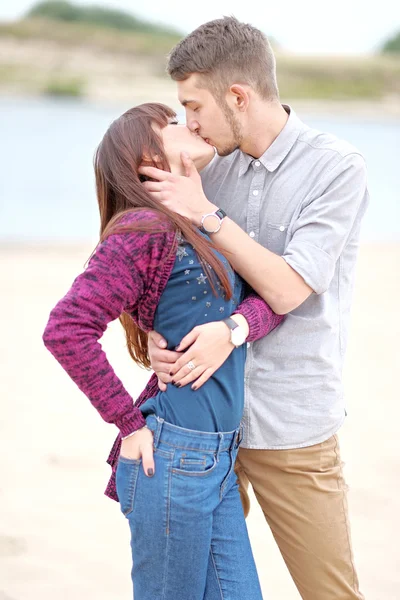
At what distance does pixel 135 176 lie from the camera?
224cm

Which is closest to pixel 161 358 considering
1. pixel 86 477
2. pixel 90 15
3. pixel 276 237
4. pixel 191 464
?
pixel 191 464

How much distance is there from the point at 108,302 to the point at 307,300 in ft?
2.06

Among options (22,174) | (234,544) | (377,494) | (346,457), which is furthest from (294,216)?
(22,174)

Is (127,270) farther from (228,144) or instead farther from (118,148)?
(228,144)

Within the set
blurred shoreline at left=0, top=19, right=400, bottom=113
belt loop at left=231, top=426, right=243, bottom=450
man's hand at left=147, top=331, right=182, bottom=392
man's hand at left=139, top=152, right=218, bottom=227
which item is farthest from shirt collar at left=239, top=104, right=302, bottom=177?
blurred shoreline at left=0, top=19, right=400, bottom=113

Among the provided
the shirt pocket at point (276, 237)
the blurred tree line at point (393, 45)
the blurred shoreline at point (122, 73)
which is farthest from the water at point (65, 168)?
the blurred tree line at point (393, 45)

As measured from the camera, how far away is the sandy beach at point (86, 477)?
148 inches

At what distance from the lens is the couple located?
215 centimetres

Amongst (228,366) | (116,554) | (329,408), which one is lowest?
(116,554)

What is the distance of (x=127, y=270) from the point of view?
2.11m

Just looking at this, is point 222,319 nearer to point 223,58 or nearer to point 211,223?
point 211,223

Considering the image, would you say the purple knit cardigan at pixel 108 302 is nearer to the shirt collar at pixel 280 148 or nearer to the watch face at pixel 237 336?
the watch face at pixel 237 336

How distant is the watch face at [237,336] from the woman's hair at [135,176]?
0.09m

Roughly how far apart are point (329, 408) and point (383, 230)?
1218 cm
